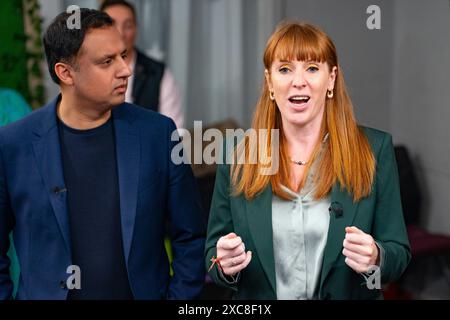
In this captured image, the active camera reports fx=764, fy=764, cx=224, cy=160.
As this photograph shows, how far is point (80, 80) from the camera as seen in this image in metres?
1.96

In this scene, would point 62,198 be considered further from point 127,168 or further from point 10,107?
point 10,107

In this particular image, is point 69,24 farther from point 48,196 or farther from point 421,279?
point 421,279

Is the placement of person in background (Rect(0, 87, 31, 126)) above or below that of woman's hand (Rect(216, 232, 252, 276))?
above

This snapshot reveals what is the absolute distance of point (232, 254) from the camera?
65.6 inches

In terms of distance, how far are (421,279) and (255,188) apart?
2.10m

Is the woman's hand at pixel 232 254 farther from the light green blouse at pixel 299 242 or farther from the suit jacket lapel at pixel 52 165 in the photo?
the suit jacket lapel at pixel 52 165

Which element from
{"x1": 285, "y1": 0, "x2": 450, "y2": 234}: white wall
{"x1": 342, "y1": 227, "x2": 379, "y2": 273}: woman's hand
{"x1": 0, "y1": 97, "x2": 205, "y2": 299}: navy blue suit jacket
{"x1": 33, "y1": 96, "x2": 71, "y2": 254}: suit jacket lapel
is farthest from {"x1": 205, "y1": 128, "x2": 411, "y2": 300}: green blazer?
{"x1": 285, "y1": 0, "x2": 450, "y2": 234}: white wall

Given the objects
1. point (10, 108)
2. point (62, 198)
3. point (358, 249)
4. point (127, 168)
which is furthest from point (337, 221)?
point (10, 108)

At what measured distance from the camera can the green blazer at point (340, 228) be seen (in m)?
1.73

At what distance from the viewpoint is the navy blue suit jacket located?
1931 millimetres

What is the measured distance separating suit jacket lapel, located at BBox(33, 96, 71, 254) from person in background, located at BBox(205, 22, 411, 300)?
400 mm

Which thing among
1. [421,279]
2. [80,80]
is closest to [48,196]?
[80,80]

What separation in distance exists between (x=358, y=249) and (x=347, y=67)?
254cm

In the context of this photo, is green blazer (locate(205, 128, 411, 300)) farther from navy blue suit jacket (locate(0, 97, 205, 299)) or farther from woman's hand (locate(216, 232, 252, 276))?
navy blue suit jacket (locate(0, 97, 205, 299))
